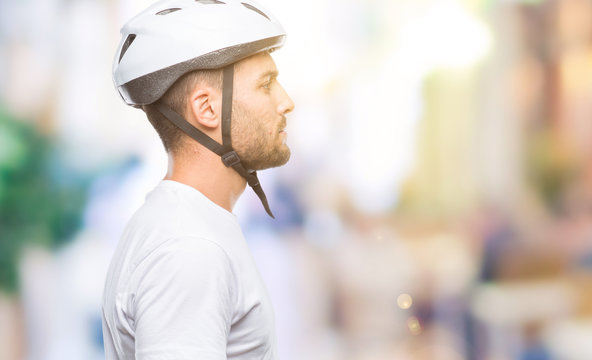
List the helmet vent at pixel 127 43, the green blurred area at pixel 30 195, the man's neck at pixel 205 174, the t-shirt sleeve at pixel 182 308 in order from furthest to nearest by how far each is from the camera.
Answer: the green blurred area at pixel 30 195, the helmet vent at pixel 127 43, the man's neck at pixel 205 174, the t-shirt sleeve at pixel 182 308

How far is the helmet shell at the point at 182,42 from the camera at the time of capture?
1235 mm

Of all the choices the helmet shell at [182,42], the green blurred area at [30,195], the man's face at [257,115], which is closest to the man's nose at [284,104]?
the man's face at [257,115]

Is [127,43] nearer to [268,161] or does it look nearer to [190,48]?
[190,48]

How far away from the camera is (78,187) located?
135 inches

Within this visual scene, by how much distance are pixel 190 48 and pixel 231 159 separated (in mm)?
219

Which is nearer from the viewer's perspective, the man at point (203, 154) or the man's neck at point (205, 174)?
the man at point (203, 154)

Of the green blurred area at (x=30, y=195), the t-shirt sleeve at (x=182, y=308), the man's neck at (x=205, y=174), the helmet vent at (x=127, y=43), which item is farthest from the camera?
the green blurred area at (x=30, y=195)

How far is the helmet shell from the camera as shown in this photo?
4.05 feet

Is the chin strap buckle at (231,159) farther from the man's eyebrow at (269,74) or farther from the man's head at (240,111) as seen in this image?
the man's eyebrow at (269,74)

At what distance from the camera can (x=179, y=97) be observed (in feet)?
4.15

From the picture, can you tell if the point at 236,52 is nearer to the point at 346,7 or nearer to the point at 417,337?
the point at 346,7

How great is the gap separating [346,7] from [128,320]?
2.86m

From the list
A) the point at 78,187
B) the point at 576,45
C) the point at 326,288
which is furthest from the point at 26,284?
the point at 576,45

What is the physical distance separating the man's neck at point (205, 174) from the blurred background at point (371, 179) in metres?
2.21
